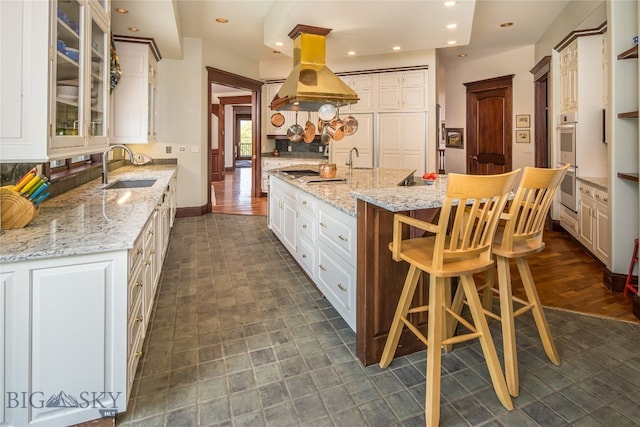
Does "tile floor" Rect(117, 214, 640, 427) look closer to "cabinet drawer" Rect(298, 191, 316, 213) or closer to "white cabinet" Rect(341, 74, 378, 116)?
"cabinet drawer" Rect(298, 191, 316, 213)

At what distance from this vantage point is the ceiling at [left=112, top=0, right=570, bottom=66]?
3.79 metres

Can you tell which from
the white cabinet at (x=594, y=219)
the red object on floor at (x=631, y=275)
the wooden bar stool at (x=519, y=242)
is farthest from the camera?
the white cabinet at (x=594, y=219)

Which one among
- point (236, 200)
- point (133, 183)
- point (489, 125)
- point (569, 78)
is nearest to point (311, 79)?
point (133, 183)

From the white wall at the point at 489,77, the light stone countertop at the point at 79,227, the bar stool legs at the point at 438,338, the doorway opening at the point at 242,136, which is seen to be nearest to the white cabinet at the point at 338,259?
the bar stool legs at the point at 438,338

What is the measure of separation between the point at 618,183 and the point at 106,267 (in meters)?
3.67

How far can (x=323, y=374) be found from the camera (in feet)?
6.61

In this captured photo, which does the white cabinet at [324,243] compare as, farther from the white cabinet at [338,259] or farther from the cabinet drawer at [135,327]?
the cabinet drawer at [135,327]

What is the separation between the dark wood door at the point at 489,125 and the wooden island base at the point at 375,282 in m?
5.83

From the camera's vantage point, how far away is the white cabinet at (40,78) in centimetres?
158

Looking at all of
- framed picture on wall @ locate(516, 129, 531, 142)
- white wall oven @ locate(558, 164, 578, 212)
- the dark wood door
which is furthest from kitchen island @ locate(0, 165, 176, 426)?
the dark wood door

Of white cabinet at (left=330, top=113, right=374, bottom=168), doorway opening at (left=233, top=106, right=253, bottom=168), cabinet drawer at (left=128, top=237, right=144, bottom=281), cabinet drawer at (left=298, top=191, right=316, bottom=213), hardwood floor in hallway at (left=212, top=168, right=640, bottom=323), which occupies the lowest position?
hardwood floor in hallway at (left=212, top=168, right=640, bottom=323)

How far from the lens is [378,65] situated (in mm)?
6824

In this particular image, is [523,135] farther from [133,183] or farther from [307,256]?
[133,183]

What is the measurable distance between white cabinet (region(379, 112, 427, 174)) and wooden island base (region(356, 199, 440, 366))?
15.5 feet
